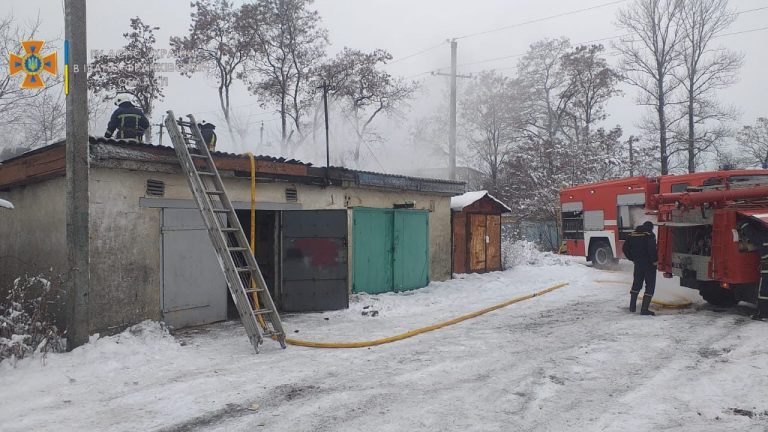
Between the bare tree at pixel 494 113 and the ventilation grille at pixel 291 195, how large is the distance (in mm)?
23594

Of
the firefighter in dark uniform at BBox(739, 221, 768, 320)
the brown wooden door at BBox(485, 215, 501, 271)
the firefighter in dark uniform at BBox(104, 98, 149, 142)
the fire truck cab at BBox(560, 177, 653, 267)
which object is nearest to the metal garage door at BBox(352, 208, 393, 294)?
the firefighter in dark uniform at BBox(104, 98, 149, 142)

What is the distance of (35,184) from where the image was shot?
7992mm

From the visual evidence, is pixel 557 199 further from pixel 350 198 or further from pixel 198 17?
pixel 198 17

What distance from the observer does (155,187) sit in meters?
7.90

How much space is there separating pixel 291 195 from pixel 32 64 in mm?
9149

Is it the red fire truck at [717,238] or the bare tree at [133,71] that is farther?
the bare tree at [133,71]

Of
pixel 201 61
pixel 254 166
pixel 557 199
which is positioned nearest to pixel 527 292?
pixel 254 166

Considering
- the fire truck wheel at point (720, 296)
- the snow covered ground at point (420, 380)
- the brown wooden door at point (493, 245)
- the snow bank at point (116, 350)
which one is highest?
the brown wooden door at point (493, 245)

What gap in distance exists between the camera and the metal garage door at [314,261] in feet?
32.1

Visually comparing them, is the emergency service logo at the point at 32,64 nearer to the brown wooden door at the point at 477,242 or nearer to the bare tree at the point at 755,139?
the brown wooden door at the point at 477,242

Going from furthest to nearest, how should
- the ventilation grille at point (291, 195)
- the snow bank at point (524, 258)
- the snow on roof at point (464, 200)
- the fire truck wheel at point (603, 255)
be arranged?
the fire truck wheel at point (603, 255) < the snow bank at point (524, 258) < the snow on roof at point (464, 200) < the ventilation grille at point (291, 195)

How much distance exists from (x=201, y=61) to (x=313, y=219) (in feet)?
56.6

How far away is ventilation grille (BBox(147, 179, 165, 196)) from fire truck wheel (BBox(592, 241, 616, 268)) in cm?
1502

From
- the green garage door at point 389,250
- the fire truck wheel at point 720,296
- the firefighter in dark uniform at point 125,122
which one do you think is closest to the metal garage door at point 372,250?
the green garage door at point 389,250
